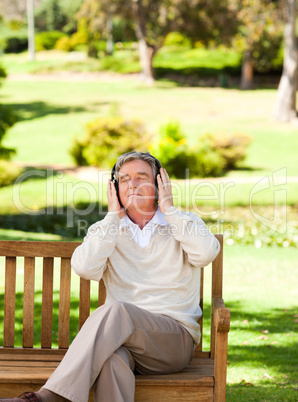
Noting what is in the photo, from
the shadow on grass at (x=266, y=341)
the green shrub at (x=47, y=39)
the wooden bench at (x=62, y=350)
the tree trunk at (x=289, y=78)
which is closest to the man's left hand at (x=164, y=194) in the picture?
the wooden bench at (x=62, y=350)

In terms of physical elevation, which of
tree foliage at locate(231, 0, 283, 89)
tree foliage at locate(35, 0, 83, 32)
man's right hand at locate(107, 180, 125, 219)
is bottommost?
man's right hand at locate(107, 180, 125, 219)

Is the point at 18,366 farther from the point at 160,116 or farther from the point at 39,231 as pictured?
the point at 160,116

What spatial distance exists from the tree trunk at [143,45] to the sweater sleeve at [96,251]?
109 feet

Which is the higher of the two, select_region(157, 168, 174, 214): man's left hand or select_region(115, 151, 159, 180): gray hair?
select_region(115, 151, 159, 180): gray hair

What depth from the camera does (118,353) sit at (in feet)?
9.77

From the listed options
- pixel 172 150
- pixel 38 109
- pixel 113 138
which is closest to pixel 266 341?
pixel 172 150

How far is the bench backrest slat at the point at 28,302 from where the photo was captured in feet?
12.0

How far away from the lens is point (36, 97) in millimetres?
33000

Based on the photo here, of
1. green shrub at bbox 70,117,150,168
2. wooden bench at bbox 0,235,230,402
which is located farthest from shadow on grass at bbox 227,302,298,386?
green shrub at bbox 70,117,150,168

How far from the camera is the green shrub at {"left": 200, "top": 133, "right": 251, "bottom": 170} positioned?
18016 mm

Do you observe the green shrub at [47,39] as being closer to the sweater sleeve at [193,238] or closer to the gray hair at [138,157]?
the gray hair at [138,157]

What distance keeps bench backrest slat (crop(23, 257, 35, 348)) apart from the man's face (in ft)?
2.28

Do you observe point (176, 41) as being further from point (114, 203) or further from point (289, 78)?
point (114, 203)

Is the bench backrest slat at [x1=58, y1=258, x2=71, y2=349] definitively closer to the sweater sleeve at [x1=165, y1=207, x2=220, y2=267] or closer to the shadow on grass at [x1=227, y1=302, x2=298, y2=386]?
the sweater sleeve at [x1=165, y1=207, x2=220, y2=267]
